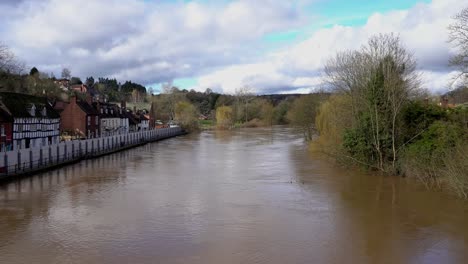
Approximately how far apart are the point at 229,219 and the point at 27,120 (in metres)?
23.6

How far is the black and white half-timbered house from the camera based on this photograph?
30047 millimetres

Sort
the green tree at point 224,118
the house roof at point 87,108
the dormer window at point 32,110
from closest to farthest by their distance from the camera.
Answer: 1. the dormer window at point 32,110
2. the house roof at point 87,108
3. the green tree at point 224,118

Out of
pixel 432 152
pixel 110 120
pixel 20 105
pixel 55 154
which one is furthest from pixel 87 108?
pixel 432 152

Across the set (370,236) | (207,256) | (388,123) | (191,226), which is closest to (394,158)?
(388,123)

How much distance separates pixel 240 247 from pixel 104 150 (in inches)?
1105

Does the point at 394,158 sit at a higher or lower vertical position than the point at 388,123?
lower

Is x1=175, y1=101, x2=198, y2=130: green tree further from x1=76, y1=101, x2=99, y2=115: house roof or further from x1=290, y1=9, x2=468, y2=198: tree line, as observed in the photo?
x1=290, y1=9, x2=468, y2=198: tree line

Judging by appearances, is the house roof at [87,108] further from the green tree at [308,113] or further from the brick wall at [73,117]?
the green tree at [308,113]

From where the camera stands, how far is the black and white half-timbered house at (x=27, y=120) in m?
30.0

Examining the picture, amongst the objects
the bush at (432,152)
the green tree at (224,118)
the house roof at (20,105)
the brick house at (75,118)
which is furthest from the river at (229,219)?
the green tree at (224,118)

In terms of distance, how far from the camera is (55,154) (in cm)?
2777

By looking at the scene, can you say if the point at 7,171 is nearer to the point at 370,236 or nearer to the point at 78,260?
the point at 78,260

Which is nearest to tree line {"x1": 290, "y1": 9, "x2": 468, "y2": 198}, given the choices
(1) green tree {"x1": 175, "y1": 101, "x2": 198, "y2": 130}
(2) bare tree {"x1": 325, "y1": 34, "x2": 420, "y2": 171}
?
(2) bare tree {"x1": 325, "y1": 34, "x2": 420, "y2": 171}

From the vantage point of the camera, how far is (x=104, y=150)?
1463 inches
